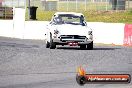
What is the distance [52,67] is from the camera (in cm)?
1627

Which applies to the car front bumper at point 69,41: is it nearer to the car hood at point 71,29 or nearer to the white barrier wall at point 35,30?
the car hood at point 71,29

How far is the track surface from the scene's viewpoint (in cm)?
1229

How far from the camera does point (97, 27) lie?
31.4m

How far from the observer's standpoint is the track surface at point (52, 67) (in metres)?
12.3

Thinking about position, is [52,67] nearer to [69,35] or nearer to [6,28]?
[69,35]

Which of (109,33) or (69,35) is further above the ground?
(69,35)

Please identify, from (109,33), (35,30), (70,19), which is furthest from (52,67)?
(35,30)

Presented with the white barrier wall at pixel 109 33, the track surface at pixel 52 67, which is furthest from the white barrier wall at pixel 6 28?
the track surface at pixel 52 67

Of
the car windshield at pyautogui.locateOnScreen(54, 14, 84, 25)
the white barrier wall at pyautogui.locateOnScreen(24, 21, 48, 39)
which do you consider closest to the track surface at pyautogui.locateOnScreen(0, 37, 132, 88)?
the car windshield at pyautogui.locateOnScreen(54, 14, 84, 25)

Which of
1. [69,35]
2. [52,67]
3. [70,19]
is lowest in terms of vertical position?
[52,67]

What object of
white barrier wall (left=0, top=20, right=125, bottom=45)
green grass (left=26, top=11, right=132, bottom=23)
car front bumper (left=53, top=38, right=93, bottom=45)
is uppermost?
car front bumper (left=53, top=38, right=93, bottom=45)

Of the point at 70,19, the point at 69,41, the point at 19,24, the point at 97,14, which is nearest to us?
the point at 69,41

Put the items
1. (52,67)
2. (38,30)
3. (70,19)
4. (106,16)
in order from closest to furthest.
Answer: (52,67)
(70,19)
(38,30)
(106,16)

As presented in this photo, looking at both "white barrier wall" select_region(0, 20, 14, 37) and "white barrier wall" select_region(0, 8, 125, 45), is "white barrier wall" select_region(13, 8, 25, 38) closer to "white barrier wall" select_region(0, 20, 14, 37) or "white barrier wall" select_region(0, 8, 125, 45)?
"white barrier wall" select_region(0, 8, 125, 45)
